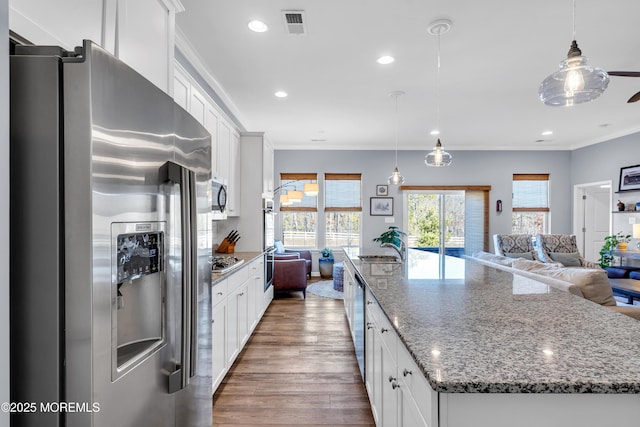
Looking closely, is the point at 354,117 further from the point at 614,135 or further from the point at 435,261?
the point at 614,135

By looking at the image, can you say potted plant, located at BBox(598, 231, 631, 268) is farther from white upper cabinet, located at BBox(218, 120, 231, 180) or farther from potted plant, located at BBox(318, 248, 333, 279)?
white upper cabinet, located at BBox(218, 120, 231, 180)

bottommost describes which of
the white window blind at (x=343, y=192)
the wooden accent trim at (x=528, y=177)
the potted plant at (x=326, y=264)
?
the potted plant at (x=326, y=264)

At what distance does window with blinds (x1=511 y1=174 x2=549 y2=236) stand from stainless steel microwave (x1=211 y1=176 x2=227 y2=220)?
21.3ft

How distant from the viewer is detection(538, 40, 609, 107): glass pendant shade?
5.66 ft

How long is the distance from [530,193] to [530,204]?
241 millimetres

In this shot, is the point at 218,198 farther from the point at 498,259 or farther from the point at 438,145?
the point at 498,259

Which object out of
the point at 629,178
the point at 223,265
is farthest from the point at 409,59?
the point at 629,178

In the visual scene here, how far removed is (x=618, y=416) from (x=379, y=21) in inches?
104

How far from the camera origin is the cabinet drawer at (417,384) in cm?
86

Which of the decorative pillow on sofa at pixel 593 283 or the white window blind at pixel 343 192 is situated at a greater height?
the white window blind at pixel 343 192

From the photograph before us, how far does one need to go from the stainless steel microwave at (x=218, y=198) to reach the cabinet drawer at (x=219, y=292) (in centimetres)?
91

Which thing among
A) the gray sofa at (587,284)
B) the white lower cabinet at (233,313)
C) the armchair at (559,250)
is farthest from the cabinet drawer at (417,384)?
the armchair at (559,250)

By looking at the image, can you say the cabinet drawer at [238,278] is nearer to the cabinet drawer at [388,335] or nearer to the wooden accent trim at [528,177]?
the cabinet drawer at [388,335]
